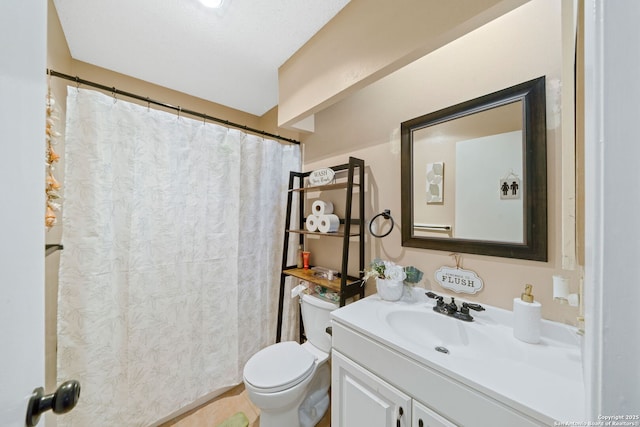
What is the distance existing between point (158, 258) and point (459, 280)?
5.77 ft

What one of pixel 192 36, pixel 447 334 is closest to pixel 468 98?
pixel 447 334

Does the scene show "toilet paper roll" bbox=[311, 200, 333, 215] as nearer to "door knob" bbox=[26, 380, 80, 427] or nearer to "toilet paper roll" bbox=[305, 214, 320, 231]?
"toilet paper roll" bbox=[305, 214, 320, 231]

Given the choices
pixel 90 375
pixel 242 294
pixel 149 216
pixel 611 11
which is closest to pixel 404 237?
pixel 611 11

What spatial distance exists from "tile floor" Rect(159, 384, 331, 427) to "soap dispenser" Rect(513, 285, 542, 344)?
127 centimetres

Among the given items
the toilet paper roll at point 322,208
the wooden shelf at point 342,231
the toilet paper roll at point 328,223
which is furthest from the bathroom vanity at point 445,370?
the toilet paper roll at point 322,208

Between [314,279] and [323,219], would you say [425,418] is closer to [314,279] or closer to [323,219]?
[314,279]

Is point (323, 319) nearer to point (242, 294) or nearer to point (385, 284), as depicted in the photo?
point (385, 284)

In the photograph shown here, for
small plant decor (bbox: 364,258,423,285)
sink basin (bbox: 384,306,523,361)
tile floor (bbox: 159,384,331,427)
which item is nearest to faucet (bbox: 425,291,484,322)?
sink basin (bbox: 384,306,523,361)

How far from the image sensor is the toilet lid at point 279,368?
1200 mm

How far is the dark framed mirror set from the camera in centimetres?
93

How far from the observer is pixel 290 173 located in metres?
1.92

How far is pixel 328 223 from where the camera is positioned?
5.24ft

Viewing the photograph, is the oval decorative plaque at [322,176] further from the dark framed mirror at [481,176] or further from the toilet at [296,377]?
the toilet at [296,377]

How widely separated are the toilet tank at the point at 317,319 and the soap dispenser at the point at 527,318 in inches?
35.7
